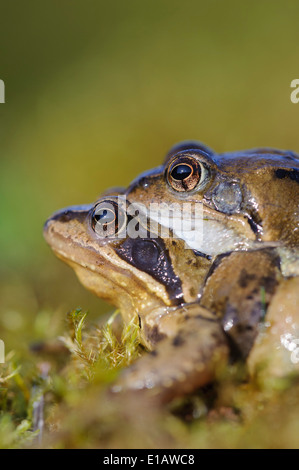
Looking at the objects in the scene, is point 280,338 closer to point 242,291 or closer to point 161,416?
point 242,291

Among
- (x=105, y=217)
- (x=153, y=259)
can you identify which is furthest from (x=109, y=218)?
(x=153, y=259)

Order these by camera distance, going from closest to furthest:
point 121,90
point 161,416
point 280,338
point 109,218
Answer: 1. point 161,416
2. point 280,338
3. point 109,218
4. point 121,90

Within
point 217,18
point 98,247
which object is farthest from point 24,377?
point 217,18

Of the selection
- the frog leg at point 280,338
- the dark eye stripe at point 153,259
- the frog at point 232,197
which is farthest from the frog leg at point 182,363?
the frog at point 232,197

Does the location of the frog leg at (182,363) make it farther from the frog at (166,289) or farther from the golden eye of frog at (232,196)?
the golden eye of frog at (232,196)

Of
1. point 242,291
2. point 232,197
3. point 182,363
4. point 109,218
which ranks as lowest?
point 182,363

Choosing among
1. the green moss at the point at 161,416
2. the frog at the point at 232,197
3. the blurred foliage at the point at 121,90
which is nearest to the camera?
the green moss at the point at 161,416

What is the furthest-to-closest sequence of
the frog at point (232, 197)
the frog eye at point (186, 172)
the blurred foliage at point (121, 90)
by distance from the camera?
the blurred foliage at point (121, 90) < the frog eye at point (186, 172) < the frog at point (232, 197)
